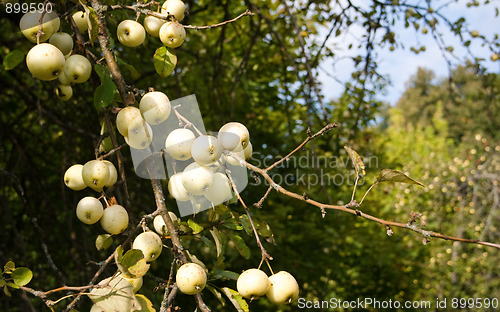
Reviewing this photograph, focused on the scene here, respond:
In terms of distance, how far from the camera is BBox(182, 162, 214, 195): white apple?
793mm

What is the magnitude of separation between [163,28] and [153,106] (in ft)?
0.64

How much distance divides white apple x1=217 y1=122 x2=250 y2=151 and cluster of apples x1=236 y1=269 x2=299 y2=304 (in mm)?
236

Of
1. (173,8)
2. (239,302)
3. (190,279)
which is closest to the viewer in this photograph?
Result: (190,279)

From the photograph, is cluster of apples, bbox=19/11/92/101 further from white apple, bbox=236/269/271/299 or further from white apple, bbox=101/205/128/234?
white apple, bbox=236/269/271/299

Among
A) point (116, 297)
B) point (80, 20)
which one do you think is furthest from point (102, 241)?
point (80, 20)

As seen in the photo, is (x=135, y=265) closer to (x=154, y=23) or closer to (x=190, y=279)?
(x=190, y=279)

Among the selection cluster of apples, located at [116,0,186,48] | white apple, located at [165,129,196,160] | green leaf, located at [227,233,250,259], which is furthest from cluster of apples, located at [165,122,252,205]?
cluster of apples, located at [116,0,186,48]

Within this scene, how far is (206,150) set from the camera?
0.75 metres

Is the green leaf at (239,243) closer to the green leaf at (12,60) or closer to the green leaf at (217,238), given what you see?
the green leaf at (217,238)

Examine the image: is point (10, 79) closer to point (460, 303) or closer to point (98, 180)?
point (98, 180)

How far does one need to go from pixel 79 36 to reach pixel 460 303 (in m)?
5.18

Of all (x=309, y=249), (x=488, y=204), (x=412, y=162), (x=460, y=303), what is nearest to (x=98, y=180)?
(x=309, y=249)

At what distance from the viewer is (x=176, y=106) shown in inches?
34.5

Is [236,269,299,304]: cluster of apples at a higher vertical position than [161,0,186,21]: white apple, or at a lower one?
lower
